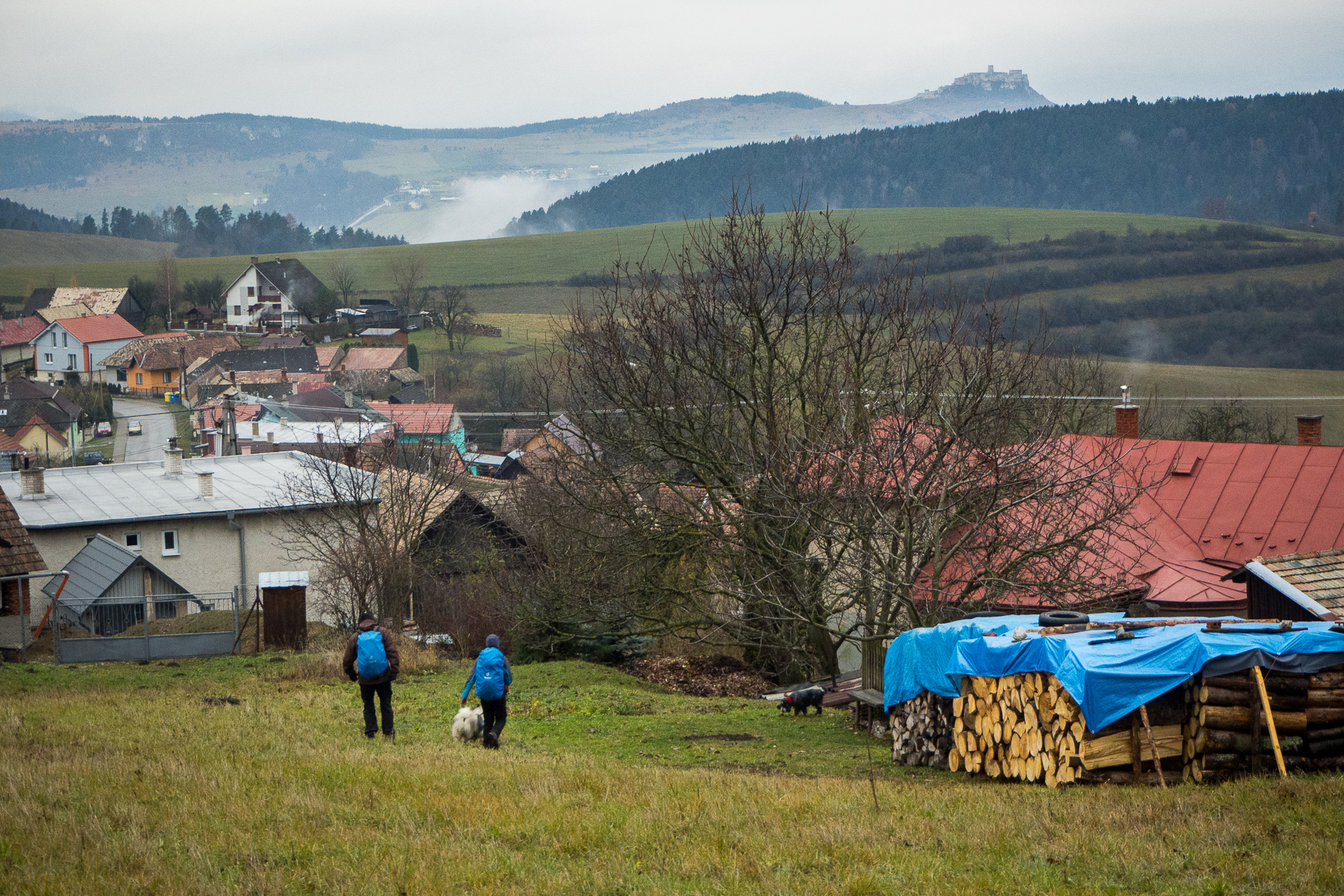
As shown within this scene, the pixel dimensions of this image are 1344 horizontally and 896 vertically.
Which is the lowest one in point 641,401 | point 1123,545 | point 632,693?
point 632,693

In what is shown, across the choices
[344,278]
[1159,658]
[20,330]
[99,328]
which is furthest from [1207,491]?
[344,278]

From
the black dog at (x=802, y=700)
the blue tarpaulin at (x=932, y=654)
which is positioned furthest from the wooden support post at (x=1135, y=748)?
the black dog at (x=802, y=700)

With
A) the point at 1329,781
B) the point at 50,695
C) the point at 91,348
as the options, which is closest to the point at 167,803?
the point at 1329,781

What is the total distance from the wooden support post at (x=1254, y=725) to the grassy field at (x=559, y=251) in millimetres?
116963

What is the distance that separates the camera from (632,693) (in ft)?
65.3

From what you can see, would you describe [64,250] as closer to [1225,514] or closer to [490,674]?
[1225,514]

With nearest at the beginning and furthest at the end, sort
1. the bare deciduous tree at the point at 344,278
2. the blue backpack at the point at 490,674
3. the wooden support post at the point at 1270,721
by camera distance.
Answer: the wooden support post at the point at 1270,721 < the blue backpack at the point at 490,674 < the bare deciduous tree at the point at 344,278

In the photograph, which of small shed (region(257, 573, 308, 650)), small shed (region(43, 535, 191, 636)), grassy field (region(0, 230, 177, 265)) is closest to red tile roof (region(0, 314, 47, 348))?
grassy field (region(0, 230, 177, 265))

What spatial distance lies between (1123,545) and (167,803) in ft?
68.3

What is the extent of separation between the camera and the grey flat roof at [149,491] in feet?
116

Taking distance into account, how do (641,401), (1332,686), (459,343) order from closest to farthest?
(1332,686) < (641,401) < (459,343)

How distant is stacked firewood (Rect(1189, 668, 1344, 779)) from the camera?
9.70 meters

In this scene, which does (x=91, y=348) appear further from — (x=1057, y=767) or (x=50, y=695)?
(x=1057, y=767)

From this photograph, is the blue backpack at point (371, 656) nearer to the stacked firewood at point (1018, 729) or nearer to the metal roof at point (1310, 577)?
the stacked firewood at point (1018, 729)
